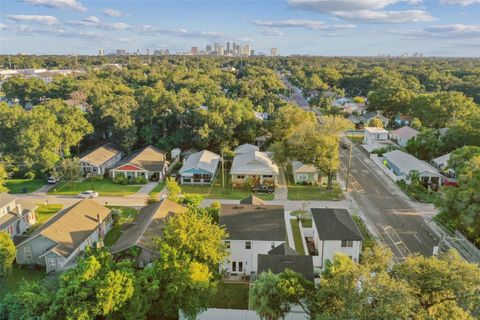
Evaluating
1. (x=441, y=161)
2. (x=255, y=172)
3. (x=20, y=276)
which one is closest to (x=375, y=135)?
(x=441, y=161)

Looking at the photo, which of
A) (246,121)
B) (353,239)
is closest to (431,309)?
(353,239)

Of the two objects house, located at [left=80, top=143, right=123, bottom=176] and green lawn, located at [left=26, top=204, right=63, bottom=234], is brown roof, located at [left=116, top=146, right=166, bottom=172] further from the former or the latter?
green lawn, located at [left=26, top=204, right=63, bottom=234]

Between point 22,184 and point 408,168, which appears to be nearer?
point 408,168

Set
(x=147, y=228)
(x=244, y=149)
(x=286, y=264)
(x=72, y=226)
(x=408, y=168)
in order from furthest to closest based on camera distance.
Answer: (x=244, y=149), (x=408, y=168), (x=72, y=226), (x=147, y=228), (x=286, y=264)

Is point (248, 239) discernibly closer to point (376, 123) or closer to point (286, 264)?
point (286, 264)

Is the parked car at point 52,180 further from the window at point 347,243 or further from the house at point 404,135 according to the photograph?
the house at point 404,135

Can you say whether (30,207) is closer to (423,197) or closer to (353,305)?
(353,305)
